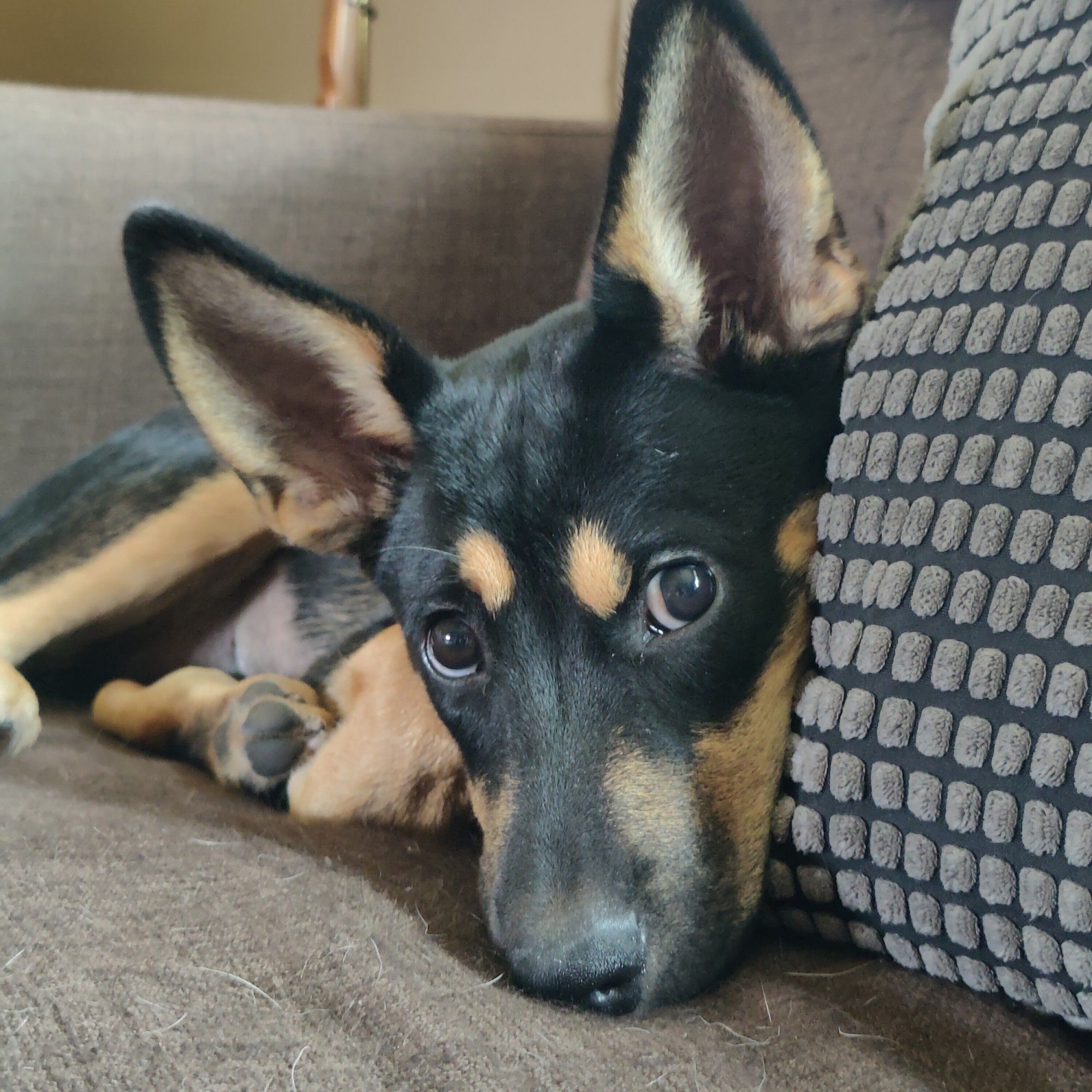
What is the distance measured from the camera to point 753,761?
105 cm

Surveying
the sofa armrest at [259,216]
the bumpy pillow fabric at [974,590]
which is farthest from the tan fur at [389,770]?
the sofa armrest at [259,216]

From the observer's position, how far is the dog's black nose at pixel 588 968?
2.91 ft

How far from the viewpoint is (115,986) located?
776 mm

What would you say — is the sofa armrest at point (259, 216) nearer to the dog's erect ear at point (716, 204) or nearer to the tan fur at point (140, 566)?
the tan fur at point (140, 566)

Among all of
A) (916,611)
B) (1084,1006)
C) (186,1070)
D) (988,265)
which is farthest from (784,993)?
(988,265)

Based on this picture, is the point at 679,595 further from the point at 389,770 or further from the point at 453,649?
the point at 389,770

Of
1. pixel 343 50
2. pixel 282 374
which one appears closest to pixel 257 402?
pixel 282 374

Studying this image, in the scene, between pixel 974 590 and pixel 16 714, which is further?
pixel 16 714

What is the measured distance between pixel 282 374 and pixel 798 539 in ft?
2.76

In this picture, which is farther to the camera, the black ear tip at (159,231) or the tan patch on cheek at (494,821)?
the black ear tip at (159,231)

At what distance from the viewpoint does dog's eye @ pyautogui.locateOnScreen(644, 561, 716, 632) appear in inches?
43.4

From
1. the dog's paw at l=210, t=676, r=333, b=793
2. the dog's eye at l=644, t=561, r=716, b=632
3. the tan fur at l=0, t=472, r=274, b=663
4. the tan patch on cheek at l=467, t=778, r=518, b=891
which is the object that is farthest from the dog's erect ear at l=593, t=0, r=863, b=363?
the tan fur at l=0, t=472, r=274, b=663

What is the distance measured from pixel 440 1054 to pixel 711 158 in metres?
1.04

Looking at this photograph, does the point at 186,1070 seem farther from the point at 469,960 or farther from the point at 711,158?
the point at 711,158
